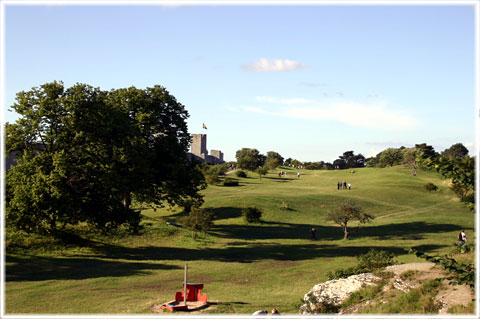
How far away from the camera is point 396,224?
180 ft

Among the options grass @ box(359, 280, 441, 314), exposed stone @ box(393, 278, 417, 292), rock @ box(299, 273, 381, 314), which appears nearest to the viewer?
grass @ box(359, 280, 441, 314)

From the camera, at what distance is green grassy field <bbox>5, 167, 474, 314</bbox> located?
2364 centimetres

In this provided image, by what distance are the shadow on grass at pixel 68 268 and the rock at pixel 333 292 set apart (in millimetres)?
13575

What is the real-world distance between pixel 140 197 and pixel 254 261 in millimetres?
18362

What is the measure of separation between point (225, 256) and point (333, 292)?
17.8 metres

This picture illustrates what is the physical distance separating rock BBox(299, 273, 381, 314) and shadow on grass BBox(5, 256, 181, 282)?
1357 centimetres

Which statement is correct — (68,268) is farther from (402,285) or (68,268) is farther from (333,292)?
(402,285)

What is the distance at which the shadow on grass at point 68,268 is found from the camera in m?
29.0

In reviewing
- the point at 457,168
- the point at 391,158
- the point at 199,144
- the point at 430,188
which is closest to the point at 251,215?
the point at 457,168

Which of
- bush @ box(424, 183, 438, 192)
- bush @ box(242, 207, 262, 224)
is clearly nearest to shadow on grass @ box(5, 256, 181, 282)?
bush @ box(242, 207, 262, 224)

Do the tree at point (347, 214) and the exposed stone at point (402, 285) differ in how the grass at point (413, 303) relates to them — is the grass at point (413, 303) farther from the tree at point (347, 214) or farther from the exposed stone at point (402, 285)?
the tree at point (347, 214)

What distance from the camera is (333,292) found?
2144 centimetres

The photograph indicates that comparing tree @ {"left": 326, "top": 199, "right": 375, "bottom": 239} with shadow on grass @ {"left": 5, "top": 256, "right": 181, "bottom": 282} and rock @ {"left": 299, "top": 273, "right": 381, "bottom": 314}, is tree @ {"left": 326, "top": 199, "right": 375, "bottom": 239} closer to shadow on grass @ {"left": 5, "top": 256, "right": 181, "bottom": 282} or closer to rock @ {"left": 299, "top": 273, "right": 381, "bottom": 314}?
shadow on grass @ {"left": 5, "top": 256, "right": 181, "bottom": 282}

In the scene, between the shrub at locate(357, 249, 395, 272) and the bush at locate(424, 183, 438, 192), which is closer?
the shrub at locate(357, 249, 395, 272)
